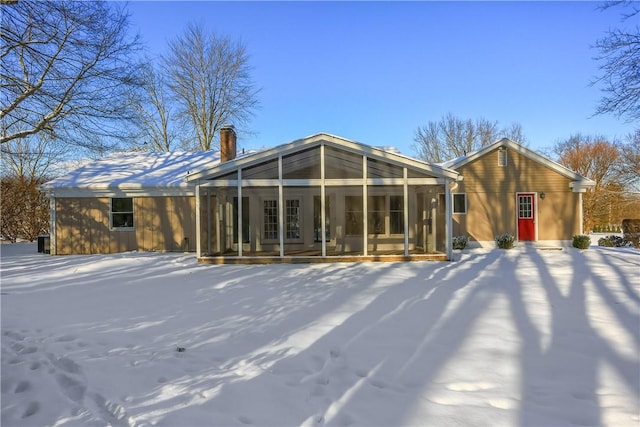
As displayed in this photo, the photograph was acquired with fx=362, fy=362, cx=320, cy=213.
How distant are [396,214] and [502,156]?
5895mm

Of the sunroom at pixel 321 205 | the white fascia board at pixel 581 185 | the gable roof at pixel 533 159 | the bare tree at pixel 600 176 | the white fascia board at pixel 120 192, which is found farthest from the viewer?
the bare tree at pixel 600 176

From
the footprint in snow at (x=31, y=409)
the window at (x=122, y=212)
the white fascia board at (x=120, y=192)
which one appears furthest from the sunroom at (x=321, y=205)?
the footprint in snow at (x=31, y=409)

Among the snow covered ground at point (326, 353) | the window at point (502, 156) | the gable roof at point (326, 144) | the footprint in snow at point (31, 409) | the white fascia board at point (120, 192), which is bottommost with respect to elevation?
the footprint in snow at point (31, 409)

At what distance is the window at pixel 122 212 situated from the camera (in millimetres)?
13672

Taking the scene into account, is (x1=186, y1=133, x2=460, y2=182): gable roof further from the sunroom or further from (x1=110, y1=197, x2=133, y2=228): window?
(x1=110, y1=197, x2=133, y2=228): window

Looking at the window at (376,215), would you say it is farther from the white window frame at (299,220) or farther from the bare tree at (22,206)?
the bare tree at (22,206)

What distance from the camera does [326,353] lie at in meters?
3.88

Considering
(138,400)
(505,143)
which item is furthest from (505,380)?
(505,143)

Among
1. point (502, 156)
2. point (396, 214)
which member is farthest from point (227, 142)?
point (502, 156)

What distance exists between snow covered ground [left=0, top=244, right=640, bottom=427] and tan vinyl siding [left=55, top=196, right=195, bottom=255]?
6023 mm

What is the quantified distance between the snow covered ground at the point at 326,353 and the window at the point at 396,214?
522cm

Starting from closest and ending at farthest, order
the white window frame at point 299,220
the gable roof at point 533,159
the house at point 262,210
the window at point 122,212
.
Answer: the house at point 262,210 → the white window frame at point 299,220 → the window at point 122,212 → the gable roof at point 533,159

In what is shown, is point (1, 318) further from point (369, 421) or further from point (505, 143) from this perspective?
point (505, 143)

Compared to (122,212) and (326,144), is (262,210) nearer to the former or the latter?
(326,144)
